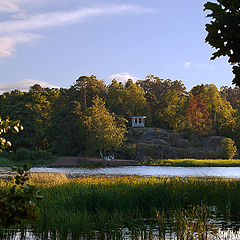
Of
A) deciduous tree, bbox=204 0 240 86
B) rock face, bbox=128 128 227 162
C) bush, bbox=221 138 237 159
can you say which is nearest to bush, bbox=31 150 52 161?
rock face, bbox=128 128 227 162

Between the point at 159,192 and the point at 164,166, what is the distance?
30420 mm

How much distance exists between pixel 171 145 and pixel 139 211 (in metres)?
41.0

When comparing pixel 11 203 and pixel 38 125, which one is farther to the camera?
pixel 38 125

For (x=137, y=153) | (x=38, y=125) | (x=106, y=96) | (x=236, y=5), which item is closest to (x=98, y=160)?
(x=137, y=153)

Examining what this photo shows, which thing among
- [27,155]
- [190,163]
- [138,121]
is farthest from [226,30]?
[138,121]

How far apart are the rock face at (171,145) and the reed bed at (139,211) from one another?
34127 mm

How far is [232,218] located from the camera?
447 inches

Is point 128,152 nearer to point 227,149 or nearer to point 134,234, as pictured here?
point 227,149

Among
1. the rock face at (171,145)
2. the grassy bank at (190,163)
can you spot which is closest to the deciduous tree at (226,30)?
the grassy bank at (190,163)

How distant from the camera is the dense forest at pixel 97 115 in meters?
48.1

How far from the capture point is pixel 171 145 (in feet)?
169

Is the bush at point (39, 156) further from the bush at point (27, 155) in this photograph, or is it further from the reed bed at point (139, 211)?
the reed bed at point (139, 211)

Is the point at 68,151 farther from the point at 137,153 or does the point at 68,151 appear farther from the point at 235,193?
the point at 235,193

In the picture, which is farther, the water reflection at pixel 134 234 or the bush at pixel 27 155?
the bush at pixel 27 155
